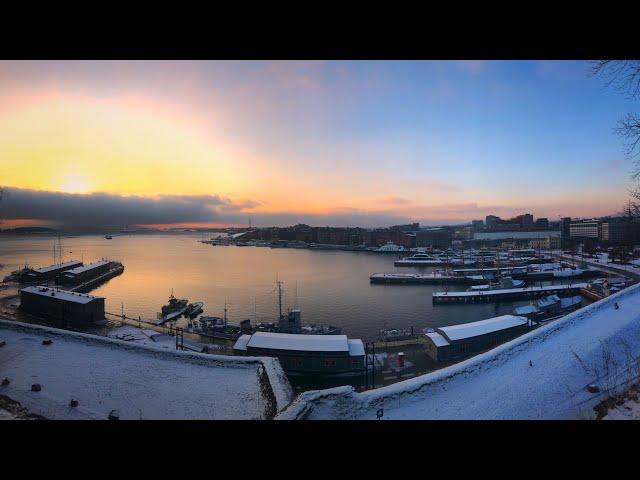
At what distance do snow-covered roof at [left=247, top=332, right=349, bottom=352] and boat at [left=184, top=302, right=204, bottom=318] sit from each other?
387 cm

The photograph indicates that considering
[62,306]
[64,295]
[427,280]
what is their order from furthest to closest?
[427,280] < [64,295] < [62,306]

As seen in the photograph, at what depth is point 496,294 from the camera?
869 cm

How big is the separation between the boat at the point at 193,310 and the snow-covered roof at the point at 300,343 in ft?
12.7

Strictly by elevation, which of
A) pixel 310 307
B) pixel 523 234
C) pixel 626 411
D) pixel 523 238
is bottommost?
pixel 310 307

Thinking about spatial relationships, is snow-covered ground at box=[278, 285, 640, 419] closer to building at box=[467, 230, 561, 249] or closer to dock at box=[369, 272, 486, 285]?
dock at box=[369, 272, 486, 285]

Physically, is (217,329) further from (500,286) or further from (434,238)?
(434,238)

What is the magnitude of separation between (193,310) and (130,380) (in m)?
5.30

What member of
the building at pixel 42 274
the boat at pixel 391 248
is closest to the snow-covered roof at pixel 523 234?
the boat at pixel 391 248

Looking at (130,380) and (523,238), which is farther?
(523,238)

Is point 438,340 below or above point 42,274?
below

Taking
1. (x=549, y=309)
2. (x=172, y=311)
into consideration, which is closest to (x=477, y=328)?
(x=549, y=309)

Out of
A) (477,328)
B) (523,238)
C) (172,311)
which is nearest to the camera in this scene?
(477,328)
